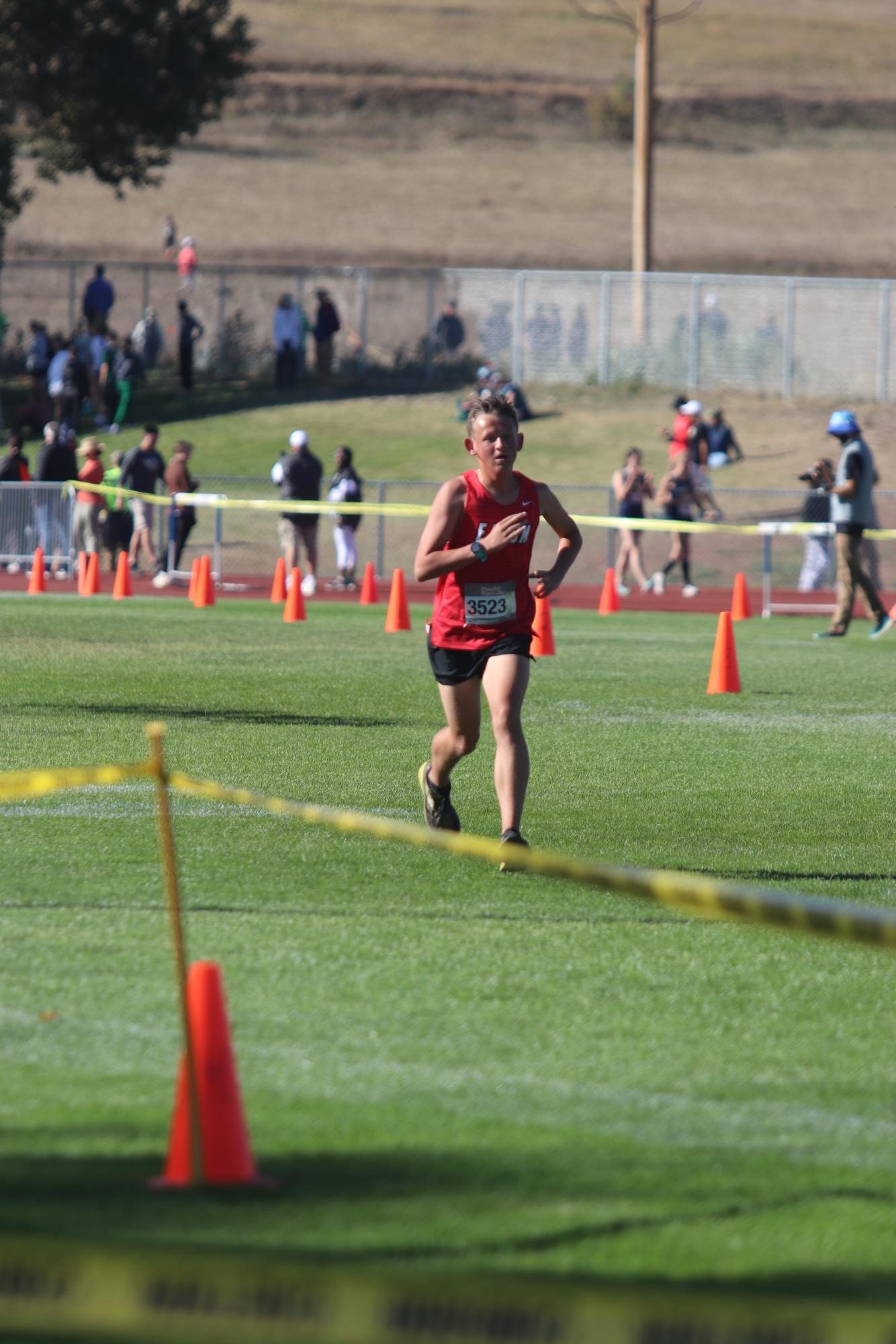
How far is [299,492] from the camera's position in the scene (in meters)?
27.7

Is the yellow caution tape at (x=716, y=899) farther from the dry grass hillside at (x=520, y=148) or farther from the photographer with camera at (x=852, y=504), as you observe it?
the dry grass hillside at (x=520, y=148)

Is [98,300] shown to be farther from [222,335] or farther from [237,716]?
[237,716]

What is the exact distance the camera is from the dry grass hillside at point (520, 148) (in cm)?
8131

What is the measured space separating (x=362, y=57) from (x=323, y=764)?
95326mm

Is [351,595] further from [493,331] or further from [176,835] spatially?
[176,835]

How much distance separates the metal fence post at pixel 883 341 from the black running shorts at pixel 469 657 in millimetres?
35437

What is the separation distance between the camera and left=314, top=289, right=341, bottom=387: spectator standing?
44.5 m

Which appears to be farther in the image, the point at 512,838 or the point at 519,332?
the point at 519,332

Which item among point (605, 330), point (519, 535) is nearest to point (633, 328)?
point (605, 330)

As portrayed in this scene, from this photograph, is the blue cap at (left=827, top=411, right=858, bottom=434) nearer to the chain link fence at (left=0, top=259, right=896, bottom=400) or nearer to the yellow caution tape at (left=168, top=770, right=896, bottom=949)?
the yellow caution tape at (left=168, top=770, right=896, bottom=949)

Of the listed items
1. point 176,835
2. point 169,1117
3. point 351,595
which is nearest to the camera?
point 169,1117

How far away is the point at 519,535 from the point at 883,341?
36.3 meters

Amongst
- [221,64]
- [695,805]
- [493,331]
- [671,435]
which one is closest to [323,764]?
[695,805]

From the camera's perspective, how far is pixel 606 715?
48.1 feet
